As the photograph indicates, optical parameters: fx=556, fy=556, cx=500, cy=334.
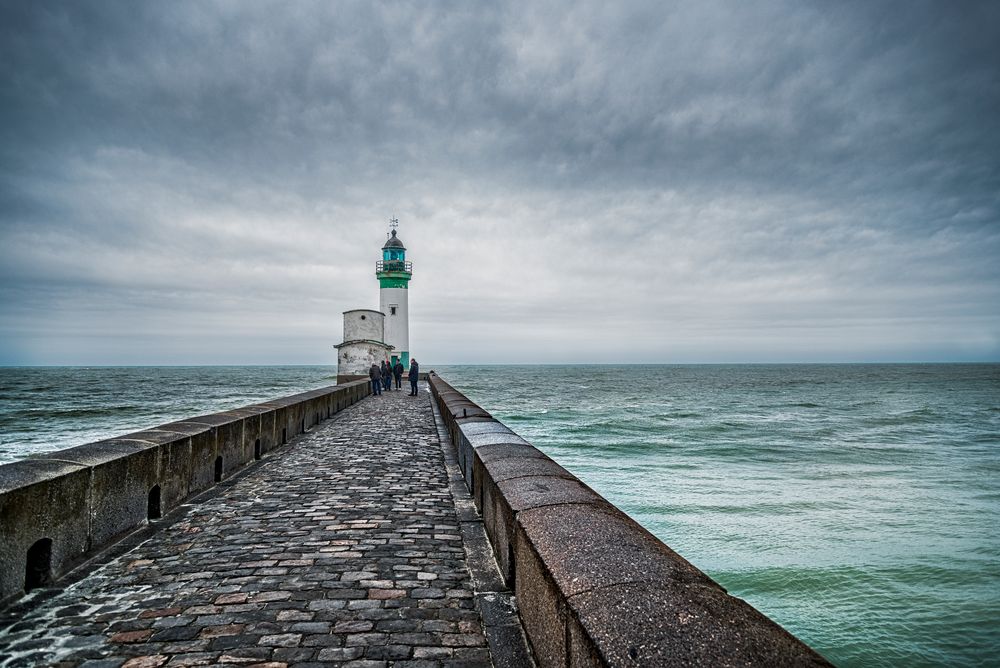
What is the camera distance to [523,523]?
114 inches

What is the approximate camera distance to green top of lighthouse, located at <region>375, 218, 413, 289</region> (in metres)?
40.1

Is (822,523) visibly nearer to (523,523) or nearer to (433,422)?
(433,422)

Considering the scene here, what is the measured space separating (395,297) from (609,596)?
38.8 meters

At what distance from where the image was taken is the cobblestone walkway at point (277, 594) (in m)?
2.71

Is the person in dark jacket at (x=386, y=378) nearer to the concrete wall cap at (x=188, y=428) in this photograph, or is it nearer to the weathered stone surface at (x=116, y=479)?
the concrete wall cap at (x=188, y=428)

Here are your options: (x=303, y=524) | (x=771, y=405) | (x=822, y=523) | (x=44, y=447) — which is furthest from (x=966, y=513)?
(x=771, y=405)

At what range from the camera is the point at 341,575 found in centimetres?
Result: 368

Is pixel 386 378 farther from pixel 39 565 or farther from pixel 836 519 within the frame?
pixel 39 565

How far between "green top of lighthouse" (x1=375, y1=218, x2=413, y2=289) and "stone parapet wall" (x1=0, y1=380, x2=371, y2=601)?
33.5 m

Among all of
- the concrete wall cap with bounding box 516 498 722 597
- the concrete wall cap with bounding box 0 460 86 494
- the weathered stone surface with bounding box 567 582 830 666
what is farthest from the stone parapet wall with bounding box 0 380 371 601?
the weathered stone surface with bounding box 567 582 830 666

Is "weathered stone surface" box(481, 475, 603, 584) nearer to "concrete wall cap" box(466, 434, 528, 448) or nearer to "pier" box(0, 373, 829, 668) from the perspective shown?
"pier" box(0, 373, 829, 668)

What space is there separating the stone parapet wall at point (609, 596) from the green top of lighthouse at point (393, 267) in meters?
37.5

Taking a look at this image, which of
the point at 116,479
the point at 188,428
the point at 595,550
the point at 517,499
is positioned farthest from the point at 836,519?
the point at 116,479

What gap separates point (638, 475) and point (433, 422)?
556cm
